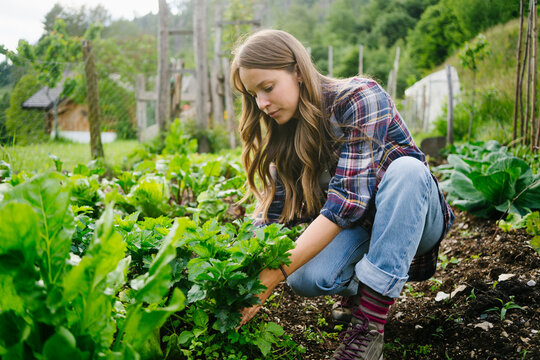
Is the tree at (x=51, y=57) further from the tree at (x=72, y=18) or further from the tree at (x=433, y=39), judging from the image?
the tree at (x=433, y=39)

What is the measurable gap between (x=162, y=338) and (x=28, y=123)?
2938 mm

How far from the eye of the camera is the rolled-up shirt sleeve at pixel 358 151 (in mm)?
1655

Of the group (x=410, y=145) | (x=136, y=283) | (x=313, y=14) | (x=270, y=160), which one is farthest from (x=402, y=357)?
(x=313, y=14)

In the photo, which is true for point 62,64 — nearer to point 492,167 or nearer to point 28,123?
point 28,123

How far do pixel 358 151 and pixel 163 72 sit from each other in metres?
6.17

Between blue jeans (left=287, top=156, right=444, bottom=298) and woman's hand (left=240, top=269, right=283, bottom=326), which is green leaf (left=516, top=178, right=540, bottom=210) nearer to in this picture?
blue jeans (left=287, top=156, right=444, bottom=298)

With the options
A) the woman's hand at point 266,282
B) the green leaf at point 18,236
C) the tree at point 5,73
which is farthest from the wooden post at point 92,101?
the green leaf at point 18,236

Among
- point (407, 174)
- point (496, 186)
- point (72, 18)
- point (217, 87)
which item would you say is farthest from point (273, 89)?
point (217, 87)

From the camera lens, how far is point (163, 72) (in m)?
7.22

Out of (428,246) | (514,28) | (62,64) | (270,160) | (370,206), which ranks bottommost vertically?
(428,246)

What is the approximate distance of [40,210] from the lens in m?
1.00

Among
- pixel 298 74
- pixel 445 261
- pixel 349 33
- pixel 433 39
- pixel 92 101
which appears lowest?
pixel 445 261

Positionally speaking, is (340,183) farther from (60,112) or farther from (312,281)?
(60,112)

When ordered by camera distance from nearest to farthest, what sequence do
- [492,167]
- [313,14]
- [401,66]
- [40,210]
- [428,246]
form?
1. [40,210]
2. [428,246]
3. [492,167]
4. [401,66]
5. [313,14]
